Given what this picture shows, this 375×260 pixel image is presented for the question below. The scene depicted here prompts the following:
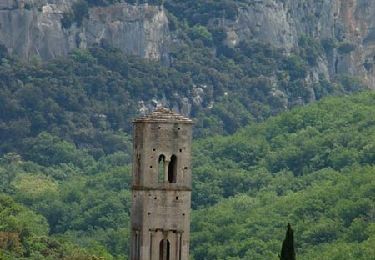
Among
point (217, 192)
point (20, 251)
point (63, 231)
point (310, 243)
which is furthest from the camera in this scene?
point (217, 192)

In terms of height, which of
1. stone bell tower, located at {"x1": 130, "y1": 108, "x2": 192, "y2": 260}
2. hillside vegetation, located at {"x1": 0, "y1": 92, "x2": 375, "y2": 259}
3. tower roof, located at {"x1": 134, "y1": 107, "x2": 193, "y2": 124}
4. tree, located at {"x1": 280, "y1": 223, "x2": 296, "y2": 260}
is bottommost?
hillside vegetation, located at {"x1": 0, "y1": 92, "x2": 375, "y2": 259}

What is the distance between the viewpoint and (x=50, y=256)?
455 feet

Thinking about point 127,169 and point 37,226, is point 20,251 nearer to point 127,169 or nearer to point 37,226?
point 37,226

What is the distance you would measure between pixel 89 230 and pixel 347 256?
40581 mm

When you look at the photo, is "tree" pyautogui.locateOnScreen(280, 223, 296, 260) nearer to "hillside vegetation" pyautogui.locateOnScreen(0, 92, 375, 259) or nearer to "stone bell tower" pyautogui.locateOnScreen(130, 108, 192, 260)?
"stone bell tower" pyautogui.locateOnScreen(130, 108, 192, 260)

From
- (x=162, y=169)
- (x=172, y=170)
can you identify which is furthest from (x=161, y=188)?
(x=162, y=169)

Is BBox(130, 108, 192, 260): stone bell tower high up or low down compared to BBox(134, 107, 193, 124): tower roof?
down

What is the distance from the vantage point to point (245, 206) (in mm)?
178750

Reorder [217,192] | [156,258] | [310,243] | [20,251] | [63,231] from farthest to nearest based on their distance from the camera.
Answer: [217,192]
[63,231]
[310,243]
[20,251]
[156,258]

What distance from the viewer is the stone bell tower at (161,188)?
7650 centimetres

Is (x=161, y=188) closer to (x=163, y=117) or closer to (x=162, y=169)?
(x=162, y=169)

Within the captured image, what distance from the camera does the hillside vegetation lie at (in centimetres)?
14912

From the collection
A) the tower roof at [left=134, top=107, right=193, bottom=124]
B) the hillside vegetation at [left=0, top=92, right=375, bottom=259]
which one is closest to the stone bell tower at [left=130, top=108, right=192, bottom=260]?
the tower roof at [left=134, top=107, right=193, bottom=124]

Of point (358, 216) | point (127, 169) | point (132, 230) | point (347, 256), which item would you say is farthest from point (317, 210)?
point (132, 230)
